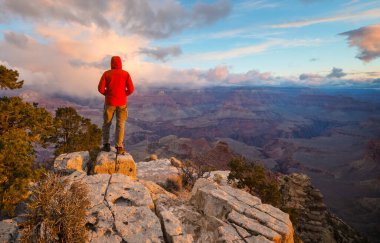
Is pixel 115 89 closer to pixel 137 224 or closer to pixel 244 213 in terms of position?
pixel 137 224

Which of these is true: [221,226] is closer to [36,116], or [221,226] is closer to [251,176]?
[36,116]

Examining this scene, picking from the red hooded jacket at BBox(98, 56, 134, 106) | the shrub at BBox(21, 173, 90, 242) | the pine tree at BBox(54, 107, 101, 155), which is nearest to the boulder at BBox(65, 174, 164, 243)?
the shrub at BBox(21, 173, 90, 242)

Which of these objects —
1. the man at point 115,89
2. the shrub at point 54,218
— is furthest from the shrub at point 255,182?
the shrub at point 54,218

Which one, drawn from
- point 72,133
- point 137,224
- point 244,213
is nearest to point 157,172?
point 72,133

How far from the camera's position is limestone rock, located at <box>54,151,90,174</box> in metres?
11.8

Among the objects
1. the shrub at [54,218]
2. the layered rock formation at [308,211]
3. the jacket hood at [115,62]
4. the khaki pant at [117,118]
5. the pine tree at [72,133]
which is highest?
the jacket hood at [115,62]

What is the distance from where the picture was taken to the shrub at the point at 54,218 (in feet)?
15.9

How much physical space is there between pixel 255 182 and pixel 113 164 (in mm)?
12845

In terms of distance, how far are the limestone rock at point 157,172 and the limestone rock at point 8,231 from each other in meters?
11.1

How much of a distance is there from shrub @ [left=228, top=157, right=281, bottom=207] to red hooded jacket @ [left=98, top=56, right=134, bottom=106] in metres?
13.2

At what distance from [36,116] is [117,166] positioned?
4.85 meters

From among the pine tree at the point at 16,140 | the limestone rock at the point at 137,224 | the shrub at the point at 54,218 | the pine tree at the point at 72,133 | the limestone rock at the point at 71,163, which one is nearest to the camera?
the shrub at the point at 54,218

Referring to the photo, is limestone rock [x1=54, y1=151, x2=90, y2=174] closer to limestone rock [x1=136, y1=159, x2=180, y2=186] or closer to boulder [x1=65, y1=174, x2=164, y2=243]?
boulder [x1=65, y1=174, x2=164, y2=243]

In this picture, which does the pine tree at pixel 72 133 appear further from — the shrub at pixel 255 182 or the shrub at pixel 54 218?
the shrub at pixel 54 218
